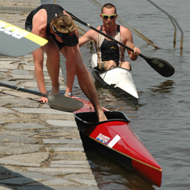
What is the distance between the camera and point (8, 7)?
13.4m

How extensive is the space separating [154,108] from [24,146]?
3829 mm

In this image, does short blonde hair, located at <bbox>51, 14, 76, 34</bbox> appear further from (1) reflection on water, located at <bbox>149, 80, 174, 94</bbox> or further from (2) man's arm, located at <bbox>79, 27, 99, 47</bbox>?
(1) reflection on water, located at <bbox>149, 80, 174, 94</bbox>

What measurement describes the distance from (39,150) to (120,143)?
1.03 meters

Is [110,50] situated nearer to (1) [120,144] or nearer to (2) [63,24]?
(2) [63,24]

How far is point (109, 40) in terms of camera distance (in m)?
8.13

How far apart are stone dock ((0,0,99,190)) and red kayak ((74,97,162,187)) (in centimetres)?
28

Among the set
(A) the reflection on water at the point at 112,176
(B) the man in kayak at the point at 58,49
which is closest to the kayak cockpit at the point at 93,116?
(B) the man in kayak at the point at 58,49

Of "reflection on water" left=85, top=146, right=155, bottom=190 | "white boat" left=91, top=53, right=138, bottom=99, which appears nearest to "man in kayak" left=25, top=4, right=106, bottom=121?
"reflection on water" left=85, top=146, right=155, bottom=190

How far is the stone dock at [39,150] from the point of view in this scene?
337 cm

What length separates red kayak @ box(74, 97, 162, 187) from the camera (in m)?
4.38

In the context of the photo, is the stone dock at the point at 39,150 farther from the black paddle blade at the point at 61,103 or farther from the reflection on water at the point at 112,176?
the reflection on water at the point at 112,176

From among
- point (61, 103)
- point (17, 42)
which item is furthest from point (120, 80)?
point (17, 42)

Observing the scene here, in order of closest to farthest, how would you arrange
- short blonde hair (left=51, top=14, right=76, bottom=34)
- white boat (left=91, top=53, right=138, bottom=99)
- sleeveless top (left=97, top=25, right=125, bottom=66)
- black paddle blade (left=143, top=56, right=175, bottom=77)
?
short blonde hair (left=51, top=14, right=76, bottom=34)
white boat (left=91, top=53, right=138, bottom=99)
sleeveless top (left=97, top=25, right=125, bottom=66)
black paddle blade (left=143, top=56, right=175, bottom=77)

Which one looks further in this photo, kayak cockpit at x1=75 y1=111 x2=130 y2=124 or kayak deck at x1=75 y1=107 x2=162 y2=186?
kayak cockpit at x1=75 y1=111 x2=130 y2=124
